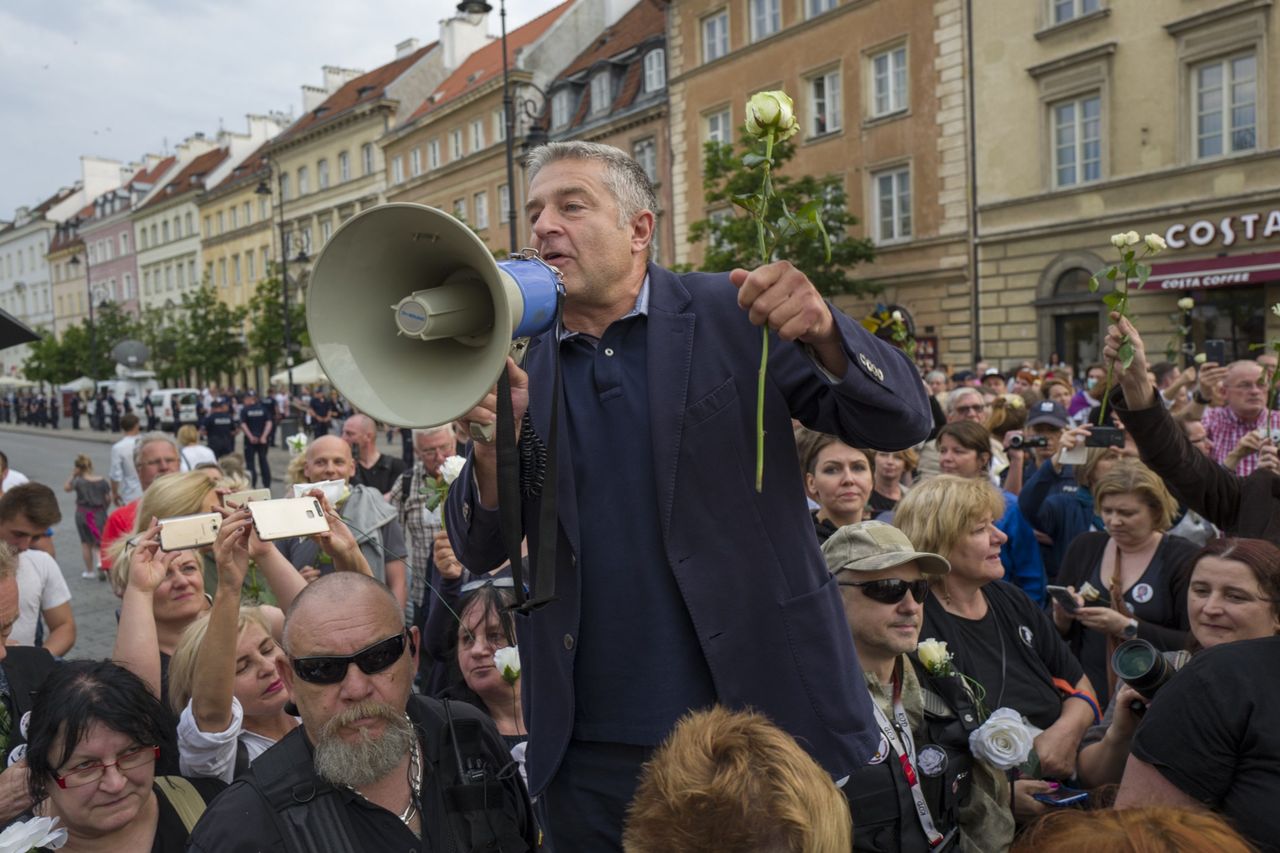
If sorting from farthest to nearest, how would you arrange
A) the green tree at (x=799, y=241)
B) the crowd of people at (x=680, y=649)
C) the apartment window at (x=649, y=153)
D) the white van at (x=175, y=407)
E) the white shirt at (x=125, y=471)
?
the white van at (x=175, y=407), the apartment window at (x=649, y=153), the green tree at (x=799, y=241), the white shirt at (x=125, y=471), the crowd of people at (x=680, y=649)

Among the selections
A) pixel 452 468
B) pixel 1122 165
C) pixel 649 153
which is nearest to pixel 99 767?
pixel 452 468

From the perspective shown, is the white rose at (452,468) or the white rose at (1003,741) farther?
the white rose at (452,468)

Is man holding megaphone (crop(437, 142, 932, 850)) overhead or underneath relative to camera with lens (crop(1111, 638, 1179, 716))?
overhead

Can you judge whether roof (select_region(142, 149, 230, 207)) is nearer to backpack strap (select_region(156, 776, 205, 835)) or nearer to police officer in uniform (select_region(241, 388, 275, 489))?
police officer in uniform (select_region(241, 388, 275, 489))

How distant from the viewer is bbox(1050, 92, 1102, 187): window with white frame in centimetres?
2036

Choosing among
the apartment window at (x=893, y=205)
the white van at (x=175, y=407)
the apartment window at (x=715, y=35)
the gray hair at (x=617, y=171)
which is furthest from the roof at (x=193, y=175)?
the gray hair at (x=617, y=171)

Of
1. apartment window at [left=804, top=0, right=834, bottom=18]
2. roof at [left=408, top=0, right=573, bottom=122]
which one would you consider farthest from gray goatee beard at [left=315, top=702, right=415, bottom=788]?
roof at [left=408, top=0, right=573, bottom=122]

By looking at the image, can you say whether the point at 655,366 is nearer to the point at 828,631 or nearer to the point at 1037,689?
the point at 828,631

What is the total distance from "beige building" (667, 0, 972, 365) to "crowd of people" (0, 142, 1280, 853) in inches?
771

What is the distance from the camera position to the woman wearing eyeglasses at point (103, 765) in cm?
283

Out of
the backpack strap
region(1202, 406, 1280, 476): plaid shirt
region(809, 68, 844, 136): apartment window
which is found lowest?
the backpack strap

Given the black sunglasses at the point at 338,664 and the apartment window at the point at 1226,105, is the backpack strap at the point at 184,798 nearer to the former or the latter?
the black sunglasses at the point at 338,664

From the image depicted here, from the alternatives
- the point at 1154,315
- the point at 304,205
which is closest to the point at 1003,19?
the point at 1154,315

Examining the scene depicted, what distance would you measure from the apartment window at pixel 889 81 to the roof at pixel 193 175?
159ft
